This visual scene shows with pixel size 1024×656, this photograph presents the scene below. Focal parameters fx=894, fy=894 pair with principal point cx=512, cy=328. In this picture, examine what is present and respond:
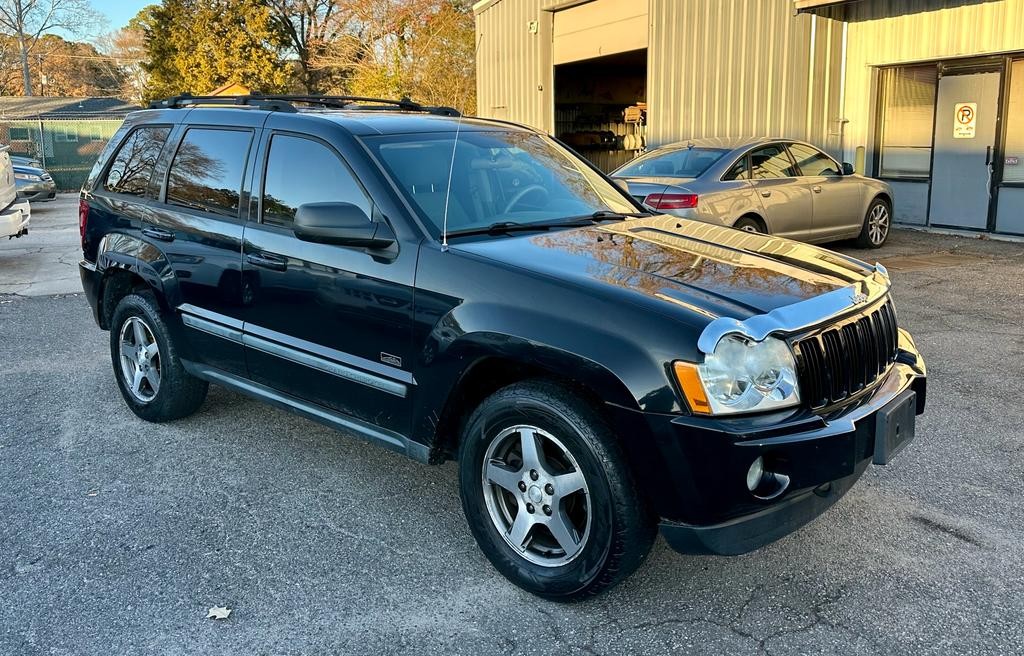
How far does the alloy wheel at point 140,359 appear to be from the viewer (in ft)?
17.4

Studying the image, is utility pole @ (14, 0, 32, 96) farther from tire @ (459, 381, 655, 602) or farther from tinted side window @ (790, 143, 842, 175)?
tire @ (459, 381, 655, 602)

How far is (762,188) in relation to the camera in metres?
10.4

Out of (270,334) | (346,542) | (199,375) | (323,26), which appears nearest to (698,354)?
(346,542)

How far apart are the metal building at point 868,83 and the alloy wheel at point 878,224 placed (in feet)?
6.22

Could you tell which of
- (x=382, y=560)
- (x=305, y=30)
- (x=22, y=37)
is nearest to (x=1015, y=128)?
(x=382, y=560)

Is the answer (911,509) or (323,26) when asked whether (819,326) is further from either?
(323,26)

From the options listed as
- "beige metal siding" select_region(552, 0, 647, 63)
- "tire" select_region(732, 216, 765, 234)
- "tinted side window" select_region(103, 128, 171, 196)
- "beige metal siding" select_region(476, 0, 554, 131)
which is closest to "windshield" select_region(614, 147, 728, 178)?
"tire" select_region(732, 216, 765, 234)

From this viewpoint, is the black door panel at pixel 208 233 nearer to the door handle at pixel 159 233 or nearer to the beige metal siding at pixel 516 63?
the door handle at pixel 159 233

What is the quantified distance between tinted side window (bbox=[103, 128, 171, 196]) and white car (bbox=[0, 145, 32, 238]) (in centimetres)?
642

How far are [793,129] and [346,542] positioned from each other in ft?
41.5

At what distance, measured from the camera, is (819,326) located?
10.6 feet

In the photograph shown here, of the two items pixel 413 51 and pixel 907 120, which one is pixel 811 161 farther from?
pixel 413 51

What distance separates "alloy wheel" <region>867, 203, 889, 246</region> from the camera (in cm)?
1195

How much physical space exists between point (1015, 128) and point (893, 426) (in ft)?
36.9
